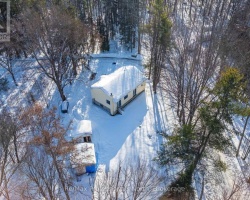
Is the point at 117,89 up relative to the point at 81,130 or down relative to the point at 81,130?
up

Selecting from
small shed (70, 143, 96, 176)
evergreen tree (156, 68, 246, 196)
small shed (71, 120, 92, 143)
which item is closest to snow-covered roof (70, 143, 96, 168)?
small shed (70, 143, 96, 176)

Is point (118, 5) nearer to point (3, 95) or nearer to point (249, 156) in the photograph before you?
point (3, 95)

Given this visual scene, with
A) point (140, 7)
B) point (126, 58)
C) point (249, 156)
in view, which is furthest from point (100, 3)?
point (249, 156)

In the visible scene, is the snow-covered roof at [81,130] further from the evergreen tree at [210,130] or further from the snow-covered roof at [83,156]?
the evergreen tree at [210,130]

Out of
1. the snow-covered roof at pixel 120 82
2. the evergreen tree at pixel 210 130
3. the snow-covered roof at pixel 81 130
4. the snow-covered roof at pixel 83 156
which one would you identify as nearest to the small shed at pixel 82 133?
the snow-covered roof at pixel 81 130

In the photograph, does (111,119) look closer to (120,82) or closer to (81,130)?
(120,82)

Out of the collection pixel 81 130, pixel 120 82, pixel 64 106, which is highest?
pixel 120 82

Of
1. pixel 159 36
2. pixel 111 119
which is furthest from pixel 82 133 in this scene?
pixel 159 36
